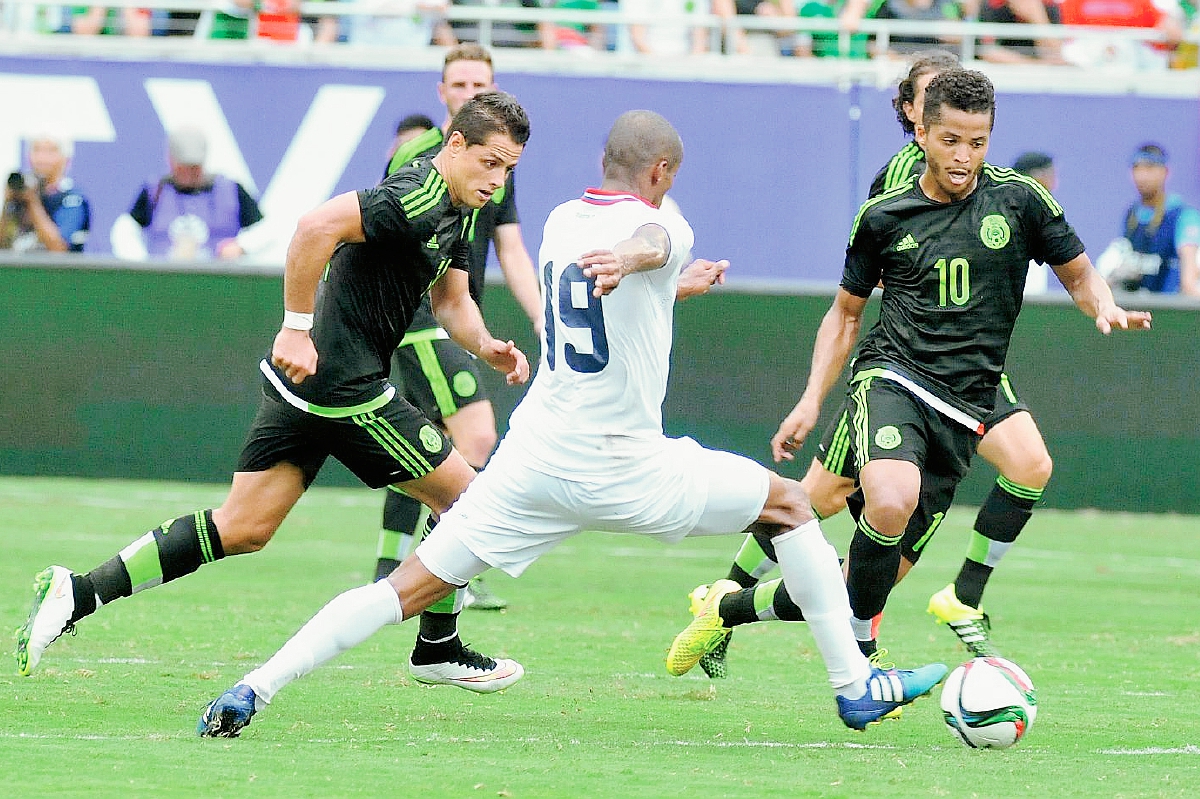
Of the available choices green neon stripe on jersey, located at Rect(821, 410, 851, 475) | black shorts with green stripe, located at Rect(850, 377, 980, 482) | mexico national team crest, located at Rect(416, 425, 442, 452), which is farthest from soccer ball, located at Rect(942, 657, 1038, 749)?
mexico national team crest, located at Rect(416, 425, 442, 452)

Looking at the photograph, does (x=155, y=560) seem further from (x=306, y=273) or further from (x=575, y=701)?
(x=575, y=701)

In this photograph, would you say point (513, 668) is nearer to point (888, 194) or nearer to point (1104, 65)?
point (888, 194)

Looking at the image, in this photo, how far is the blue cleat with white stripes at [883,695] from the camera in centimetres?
600

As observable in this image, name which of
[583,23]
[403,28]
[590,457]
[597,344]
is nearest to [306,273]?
[597,344]

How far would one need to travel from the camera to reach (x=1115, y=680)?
25.2 feet

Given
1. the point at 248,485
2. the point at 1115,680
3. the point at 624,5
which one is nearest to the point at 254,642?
the point at 248,485

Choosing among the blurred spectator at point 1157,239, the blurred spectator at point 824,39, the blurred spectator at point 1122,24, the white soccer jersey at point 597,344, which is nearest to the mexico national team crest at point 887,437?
the white soccer jersey at point 597,344

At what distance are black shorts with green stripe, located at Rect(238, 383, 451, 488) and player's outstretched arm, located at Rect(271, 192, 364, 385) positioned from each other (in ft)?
Result: 1.34

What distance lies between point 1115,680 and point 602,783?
3234mm

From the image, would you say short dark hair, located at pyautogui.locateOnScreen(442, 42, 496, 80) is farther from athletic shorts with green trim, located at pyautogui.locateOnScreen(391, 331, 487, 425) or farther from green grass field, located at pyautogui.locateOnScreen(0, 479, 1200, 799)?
green grass field, located at pyautogui.locateOnScreen(0, 479, 1200, 799)

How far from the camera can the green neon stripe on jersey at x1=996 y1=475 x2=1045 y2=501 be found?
8.16 m

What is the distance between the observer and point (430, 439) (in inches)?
262

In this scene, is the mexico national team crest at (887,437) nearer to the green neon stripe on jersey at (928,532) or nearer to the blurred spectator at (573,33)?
the green neon stripe on jersey at (928,532)

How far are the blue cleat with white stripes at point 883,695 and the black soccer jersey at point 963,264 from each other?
1.35 m
